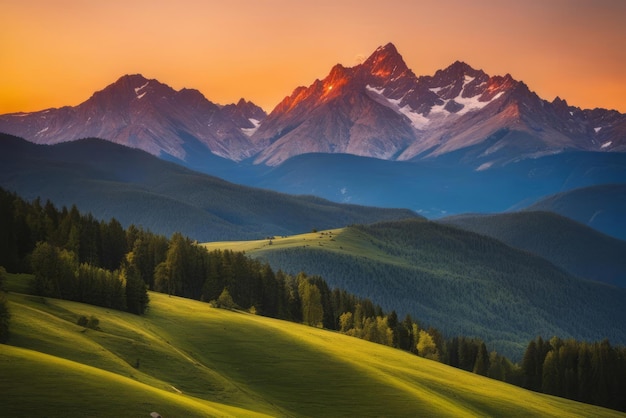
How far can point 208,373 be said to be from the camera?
2948 inches

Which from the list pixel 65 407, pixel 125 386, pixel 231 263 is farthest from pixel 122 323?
pixel 231 263

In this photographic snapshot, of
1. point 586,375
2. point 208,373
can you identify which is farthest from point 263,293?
point 208,373

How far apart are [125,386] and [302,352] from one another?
126 feet

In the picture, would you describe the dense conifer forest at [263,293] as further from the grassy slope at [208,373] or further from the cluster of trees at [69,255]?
the grassy slope at [208,373]

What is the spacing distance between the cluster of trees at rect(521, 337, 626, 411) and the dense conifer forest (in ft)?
0.70

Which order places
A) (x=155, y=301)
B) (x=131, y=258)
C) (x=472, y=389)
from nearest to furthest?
1. (x=472, y=389)
2. (x=155, y=301)
3. (x=131, y=258)

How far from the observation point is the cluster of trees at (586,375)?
156m

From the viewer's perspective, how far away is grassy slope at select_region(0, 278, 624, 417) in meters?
53.4

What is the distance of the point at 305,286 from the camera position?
541 ft

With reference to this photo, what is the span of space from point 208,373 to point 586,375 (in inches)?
4359

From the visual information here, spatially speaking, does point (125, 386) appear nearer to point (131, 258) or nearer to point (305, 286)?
point (131, 258)

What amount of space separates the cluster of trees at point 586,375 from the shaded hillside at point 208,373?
46001 mm

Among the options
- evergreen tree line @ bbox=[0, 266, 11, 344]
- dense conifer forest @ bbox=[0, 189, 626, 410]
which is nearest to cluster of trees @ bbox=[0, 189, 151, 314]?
dense conifer forest @ bbox=[0, 189, 626, 410]

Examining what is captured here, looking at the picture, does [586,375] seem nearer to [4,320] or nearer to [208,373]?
[208,373]
